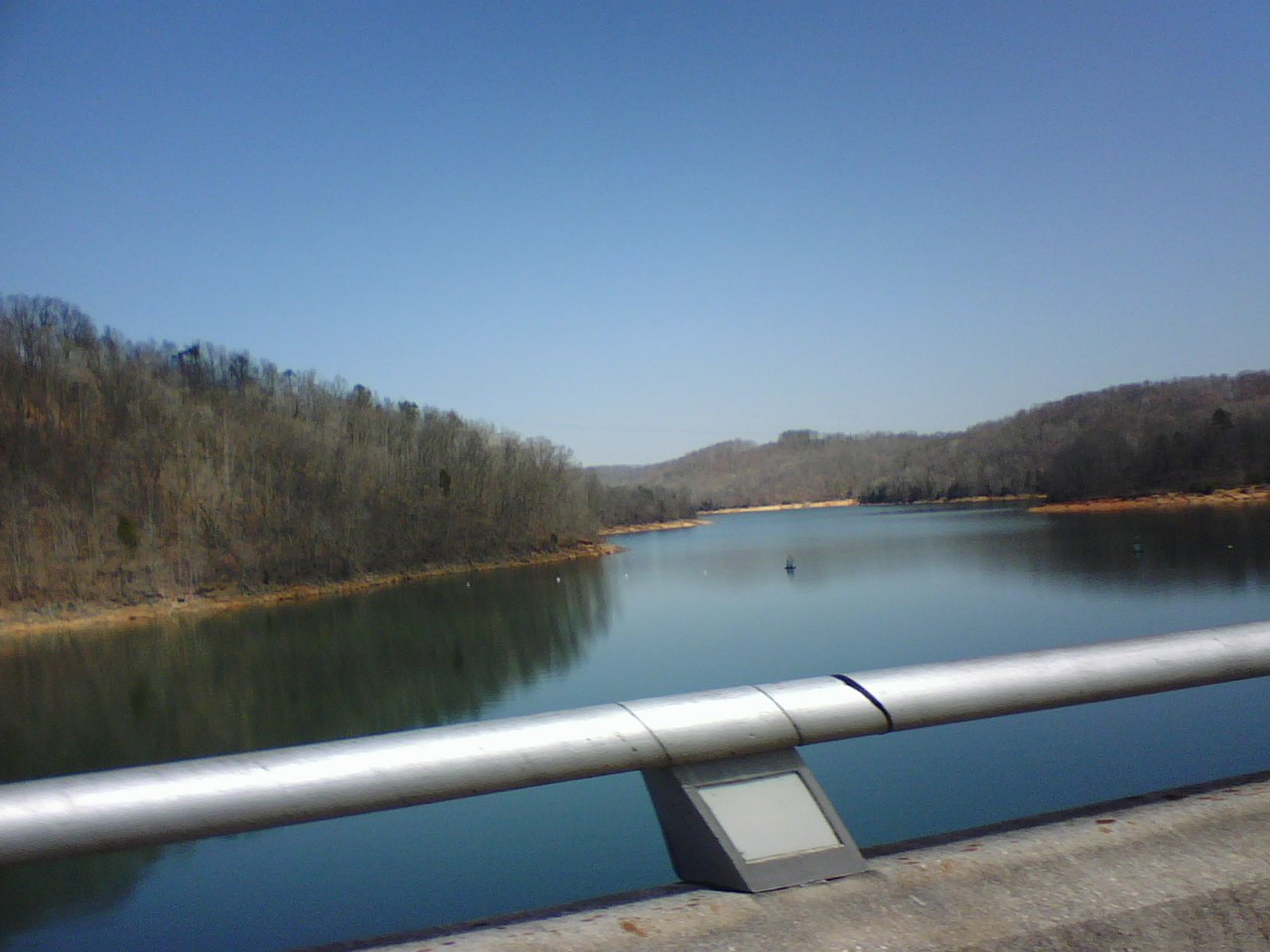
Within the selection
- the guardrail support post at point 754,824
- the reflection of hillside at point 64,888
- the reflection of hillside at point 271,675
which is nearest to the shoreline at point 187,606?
the reflection of hillside at point 271,675

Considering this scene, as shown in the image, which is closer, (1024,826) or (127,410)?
(1024,826)

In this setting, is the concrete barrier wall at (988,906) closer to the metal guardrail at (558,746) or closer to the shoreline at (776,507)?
the metal guardrail at (558,746)

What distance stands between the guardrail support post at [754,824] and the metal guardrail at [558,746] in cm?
9

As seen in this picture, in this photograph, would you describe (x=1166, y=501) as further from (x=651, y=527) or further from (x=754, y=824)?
(x=754, y=824)

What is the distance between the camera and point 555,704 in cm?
1656

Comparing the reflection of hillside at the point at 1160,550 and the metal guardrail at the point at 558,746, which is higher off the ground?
the metal guardrail at the point at 558,746

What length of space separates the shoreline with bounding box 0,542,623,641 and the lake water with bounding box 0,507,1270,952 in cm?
337

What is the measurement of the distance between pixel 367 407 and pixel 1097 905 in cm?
7364

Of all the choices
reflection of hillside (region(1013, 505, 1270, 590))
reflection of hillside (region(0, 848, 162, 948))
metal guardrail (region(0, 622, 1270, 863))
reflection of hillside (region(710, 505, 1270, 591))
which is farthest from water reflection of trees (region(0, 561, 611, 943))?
reflection of hillside (region(1013, 505, 1270, 590))

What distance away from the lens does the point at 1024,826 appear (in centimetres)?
243

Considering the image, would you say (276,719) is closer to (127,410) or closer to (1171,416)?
(127,410)

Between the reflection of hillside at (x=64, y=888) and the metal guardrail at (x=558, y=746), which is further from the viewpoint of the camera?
the reflection of hillside at (x=64, y=888)

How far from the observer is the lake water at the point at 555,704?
8516mm

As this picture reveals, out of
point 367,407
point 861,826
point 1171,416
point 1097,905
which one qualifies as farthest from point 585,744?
point 1171,416
